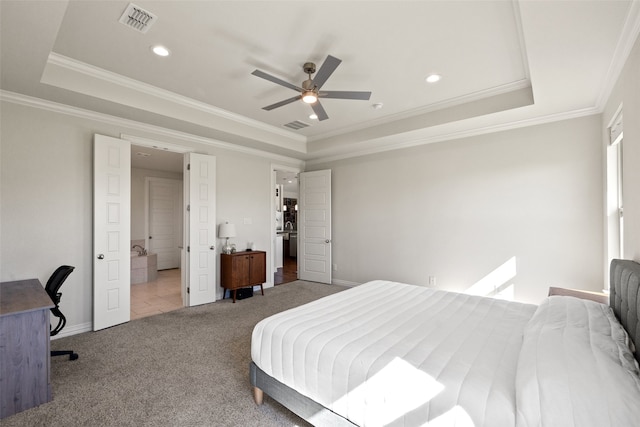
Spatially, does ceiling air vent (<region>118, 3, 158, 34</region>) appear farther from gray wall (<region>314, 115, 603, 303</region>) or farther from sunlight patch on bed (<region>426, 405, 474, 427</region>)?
gray wall (<region>314, 115, 603, 303</region>)

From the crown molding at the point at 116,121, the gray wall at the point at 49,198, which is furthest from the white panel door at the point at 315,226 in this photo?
the gray wall at the point at 49,198

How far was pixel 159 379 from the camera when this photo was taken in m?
2.40

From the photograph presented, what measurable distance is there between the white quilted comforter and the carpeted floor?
1.71 ft

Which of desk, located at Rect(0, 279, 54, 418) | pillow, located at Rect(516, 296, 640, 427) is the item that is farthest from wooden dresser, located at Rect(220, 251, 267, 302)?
pillow, located at Rect(516, 296, 640, 427)

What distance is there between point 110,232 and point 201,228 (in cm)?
120

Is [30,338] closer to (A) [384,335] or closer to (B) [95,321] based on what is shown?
(B) [95,321]

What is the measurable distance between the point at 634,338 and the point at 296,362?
5.80ft

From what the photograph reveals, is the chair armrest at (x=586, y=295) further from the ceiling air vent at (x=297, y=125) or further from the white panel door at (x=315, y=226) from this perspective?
the ceiling air vent at (x=297, y=125)

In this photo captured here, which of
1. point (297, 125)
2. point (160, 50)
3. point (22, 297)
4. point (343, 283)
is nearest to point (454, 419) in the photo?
point (22, 297)

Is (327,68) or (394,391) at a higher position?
(327,68)

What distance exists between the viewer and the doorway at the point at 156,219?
5.96 meters

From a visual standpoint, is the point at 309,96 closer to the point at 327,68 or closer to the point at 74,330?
the point at 327,68

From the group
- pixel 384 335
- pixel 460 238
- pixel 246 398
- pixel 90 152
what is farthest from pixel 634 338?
pixel 90 152

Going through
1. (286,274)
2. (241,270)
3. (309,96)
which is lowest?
(286,274)
